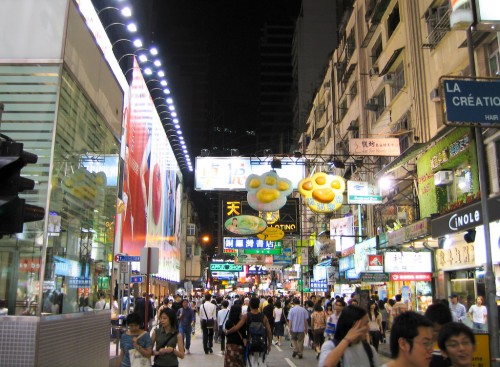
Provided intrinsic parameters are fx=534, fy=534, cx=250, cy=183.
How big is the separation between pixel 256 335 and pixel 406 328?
689 cm

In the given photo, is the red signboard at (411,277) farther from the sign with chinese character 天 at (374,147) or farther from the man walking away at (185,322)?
the man walking away at (185,322)

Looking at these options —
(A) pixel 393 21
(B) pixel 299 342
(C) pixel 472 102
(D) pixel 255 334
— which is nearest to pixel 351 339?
(C) pixel 472 102

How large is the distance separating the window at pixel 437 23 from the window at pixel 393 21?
418 centimetres

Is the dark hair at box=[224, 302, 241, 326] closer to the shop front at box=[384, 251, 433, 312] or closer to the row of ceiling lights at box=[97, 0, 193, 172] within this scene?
the shop front at box=[384, 251, 433, 312]

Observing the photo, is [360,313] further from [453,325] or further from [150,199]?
[150,199]


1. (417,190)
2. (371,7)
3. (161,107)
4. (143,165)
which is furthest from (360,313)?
(161,107)

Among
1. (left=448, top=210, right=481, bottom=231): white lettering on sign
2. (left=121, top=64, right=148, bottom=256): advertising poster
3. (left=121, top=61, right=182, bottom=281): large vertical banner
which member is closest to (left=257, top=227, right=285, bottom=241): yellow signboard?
(left=121, top=61, right=182, bottom=281): large vertical banner

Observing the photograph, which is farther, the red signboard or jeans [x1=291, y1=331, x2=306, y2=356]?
the red signboard

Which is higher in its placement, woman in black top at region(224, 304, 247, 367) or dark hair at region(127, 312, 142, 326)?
dark hair at region(127, 312, 142, 326)

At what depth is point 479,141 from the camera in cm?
923

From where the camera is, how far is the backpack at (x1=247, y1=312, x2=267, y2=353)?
10120 mm

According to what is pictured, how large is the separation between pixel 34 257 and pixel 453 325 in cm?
642

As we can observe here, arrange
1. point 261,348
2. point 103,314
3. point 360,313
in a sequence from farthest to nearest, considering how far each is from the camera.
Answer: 1. point 103,314
2. point 261,348
3. point 360,313

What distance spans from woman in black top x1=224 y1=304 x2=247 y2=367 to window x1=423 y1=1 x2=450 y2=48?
44.0 ft
